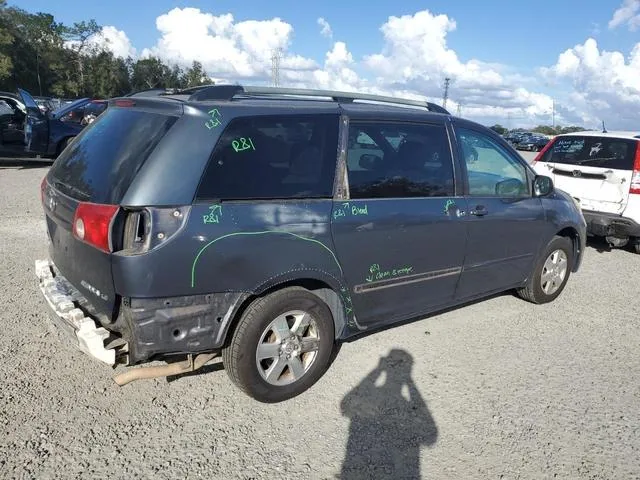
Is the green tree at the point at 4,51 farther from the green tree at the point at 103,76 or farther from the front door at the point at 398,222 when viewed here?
the front door at the point at 398,222

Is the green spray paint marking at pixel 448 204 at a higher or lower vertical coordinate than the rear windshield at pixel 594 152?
lower

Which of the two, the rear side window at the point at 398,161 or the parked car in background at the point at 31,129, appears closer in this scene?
the rear side window at the point at 398,161

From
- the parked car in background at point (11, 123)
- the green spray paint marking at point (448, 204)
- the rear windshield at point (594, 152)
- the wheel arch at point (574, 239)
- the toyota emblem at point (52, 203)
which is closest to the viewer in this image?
the toyota emblem at point (52, 203)

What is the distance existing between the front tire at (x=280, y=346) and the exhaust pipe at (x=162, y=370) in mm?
149

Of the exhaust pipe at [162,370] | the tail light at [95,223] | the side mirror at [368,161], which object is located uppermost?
the side mirror at [368,161]

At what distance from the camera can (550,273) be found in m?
5.20

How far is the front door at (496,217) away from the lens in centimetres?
416

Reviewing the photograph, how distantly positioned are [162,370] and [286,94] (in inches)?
76.4

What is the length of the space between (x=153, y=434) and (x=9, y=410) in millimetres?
882

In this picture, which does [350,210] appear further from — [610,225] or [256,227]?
[610,225]

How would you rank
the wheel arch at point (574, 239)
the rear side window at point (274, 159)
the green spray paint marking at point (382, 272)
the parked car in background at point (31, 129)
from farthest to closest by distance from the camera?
the parked car in background at point (31, 129)
the wheel arch at point (574, 239)
the green spray paint marking at point (382, 272)
the rear side window at point (274, 159)

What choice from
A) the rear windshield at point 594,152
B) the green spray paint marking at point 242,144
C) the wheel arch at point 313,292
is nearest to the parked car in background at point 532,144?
the rear windshield at point 594,152

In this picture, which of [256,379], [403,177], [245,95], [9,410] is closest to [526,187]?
[403,177]

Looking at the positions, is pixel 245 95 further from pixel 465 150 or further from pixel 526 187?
pixel 526 187
